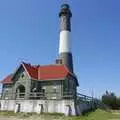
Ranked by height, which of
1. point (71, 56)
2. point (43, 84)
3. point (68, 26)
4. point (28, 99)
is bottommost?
point (28, 99)

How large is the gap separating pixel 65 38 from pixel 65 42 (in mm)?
805

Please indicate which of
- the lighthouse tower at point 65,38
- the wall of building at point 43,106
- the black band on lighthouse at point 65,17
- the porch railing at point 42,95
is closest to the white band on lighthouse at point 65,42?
the lighthouse tower at point 65,38

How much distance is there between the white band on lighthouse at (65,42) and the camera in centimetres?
4570

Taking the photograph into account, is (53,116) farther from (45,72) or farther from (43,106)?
(45,72)

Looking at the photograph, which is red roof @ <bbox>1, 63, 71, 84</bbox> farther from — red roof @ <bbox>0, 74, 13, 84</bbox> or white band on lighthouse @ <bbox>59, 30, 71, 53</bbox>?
white band on lighthouse @ <bbox>59, 30, 71, 53</bbox>

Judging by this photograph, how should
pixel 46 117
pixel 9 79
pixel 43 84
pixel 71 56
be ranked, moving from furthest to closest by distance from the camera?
pixel 71 56
pixel 9 79
pixel 43 84
pixel 46 117

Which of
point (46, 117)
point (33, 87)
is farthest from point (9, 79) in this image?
point (46, 117)

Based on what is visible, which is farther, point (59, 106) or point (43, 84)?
point (43, 84)

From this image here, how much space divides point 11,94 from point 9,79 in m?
3.13

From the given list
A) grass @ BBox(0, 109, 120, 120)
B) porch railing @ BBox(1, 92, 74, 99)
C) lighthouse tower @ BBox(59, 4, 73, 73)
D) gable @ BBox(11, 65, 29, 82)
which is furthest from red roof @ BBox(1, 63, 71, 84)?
grass @ BBox(0, 109, 120, 120)

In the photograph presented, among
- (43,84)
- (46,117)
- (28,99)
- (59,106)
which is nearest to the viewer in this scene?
(46,117)

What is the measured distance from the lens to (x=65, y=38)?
152 feet

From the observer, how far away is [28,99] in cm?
3656

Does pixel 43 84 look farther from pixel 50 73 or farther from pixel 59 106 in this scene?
pixel 59 106
